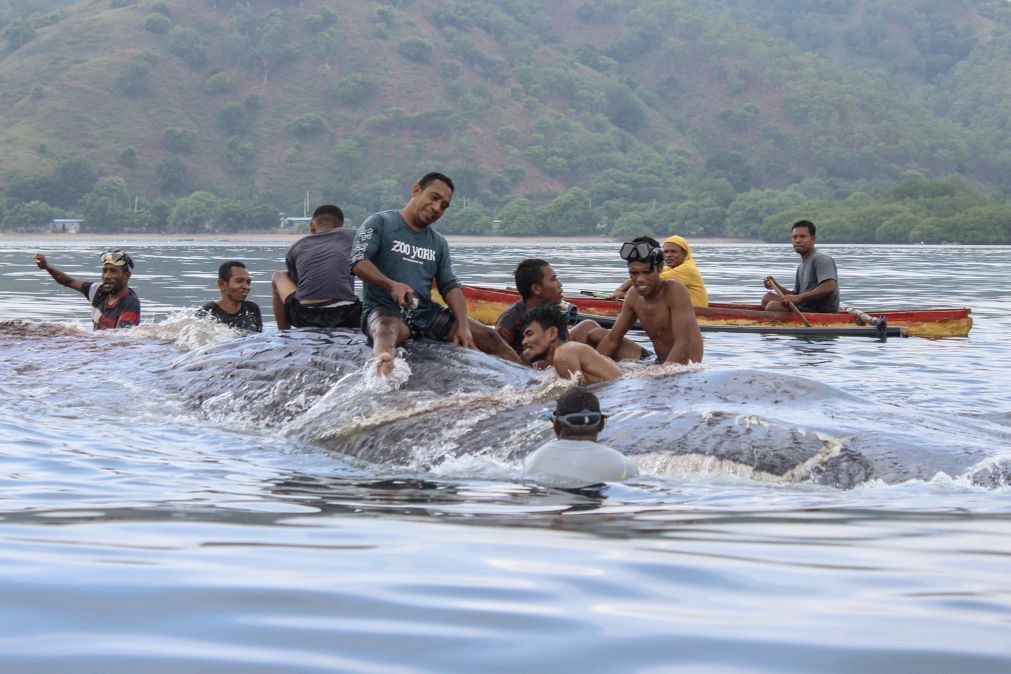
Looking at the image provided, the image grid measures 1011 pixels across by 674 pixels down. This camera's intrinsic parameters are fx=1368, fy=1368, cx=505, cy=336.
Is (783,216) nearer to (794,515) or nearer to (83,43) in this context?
(83,43)

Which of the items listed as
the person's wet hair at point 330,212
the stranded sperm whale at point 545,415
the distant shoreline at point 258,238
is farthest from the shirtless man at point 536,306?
the distant shoreline at point 258,238

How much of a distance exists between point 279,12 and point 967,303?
147 metres

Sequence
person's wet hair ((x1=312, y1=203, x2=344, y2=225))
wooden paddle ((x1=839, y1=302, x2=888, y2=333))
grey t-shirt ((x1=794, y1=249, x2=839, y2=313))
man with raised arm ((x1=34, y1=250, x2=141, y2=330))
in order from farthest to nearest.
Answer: wooden paddle ((x1=839, y1=302, x2=888, y2=333)) → grey t-shirt ((x1=794, y1=249, x2=839, y2=313)) → man with raised arm ((x1=34, y1=250, x2=141, y2=330)) → person's wet hair ((x1=312, y1=203, x2=344, y2=225))

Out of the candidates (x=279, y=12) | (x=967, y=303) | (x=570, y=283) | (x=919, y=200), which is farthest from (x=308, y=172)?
(x=967, y=303)

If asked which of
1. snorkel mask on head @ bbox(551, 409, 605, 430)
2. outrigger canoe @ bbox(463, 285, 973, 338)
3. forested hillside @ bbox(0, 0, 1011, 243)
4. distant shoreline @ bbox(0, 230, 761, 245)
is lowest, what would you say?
distant shoreline @ bbox(0, 230, 761, 245)

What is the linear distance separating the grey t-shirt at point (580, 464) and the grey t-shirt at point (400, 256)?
2.88m

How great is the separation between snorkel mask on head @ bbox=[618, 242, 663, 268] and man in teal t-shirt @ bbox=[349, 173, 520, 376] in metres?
1.24

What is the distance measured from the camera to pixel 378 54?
531ft

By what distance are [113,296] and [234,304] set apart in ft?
5.34

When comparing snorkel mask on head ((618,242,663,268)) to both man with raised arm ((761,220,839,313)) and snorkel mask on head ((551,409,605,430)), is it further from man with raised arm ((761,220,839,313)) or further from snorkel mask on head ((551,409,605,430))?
man with raised arm ((761,220,839,313))

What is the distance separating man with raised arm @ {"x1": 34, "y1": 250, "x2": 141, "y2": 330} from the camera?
513 inches

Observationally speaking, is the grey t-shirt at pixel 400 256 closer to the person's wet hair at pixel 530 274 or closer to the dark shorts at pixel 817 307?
the person's wet hair at pixel 530 274

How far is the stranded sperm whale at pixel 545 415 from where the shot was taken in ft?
22.6

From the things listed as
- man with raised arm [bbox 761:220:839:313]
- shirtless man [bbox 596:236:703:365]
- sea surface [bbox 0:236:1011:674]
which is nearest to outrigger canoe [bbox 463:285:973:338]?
man with raised arm [bbox 761:220:839:313]
